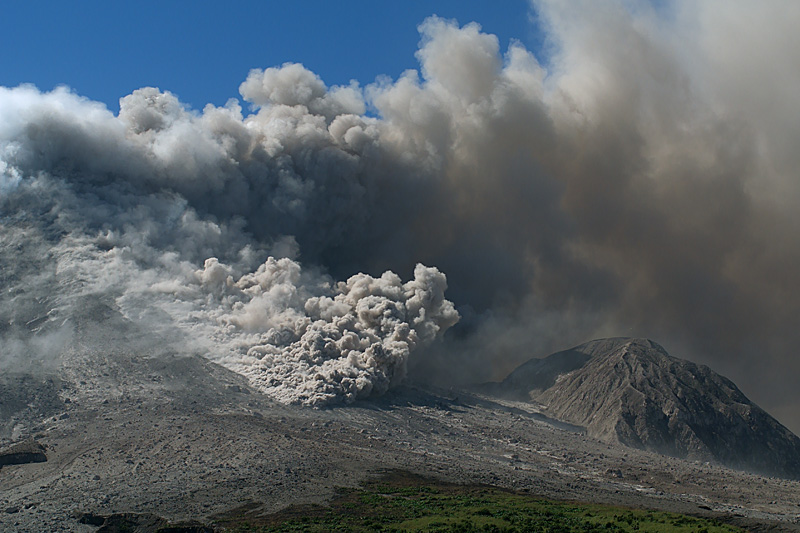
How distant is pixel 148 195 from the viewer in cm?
13112

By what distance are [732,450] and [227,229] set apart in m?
76.2

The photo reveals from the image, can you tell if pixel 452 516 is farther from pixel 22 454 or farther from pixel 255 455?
pixel 22 454

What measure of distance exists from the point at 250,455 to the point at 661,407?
6066 cm

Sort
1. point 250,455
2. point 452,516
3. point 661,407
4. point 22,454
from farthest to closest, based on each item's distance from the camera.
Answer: point 661,407 → point 250,455 → point 22,454 → point 452,516

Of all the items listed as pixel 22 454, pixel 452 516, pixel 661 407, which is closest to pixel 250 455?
pixel 22 454

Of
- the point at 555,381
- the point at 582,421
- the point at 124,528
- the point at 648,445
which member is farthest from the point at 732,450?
the point at 124,528

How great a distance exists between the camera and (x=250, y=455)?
3031 inches

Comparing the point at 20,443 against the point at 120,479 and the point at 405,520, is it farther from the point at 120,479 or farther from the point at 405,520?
the point at 405,520

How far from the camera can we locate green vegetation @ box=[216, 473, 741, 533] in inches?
2372

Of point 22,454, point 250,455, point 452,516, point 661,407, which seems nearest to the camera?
point 452,516

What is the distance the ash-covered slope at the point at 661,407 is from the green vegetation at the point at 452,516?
43180 millimetres

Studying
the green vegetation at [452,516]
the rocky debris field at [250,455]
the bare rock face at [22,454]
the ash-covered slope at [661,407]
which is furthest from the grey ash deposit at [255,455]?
the ash-covered slope at [661,407]

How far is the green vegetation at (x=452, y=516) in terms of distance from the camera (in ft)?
198

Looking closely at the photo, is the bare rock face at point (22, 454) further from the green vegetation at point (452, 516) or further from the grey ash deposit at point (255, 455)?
the green vegetation at point (452, 516)
